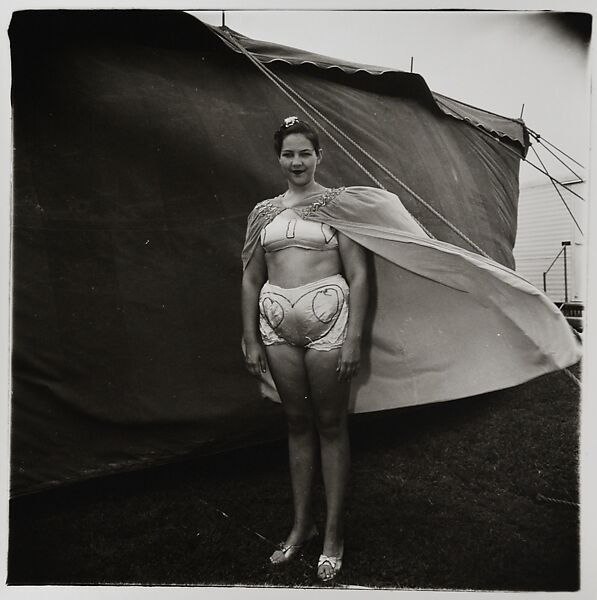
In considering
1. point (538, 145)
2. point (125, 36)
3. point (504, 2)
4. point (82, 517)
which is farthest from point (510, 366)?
point (125, 36)

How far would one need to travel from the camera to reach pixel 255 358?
2375mm

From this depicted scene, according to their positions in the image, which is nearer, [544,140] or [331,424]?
[331,424]

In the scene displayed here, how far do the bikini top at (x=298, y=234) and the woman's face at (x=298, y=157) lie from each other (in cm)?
14

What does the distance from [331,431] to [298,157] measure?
3.43ft

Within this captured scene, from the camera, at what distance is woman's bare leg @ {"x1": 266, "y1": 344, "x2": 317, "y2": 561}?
228cm

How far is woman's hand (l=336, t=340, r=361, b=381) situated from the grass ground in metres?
0.70

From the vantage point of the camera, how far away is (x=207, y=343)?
8.79 feet

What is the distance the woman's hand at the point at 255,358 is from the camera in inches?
Answer: 93.6

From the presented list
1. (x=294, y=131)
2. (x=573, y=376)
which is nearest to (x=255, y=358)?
(x=294, y=131)

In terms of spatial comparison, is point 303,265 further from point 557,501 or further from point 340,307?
point 557,501

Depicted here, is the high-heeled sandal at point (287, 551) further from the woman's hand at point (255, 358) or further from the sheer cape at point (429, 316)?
the woman's hand at point (255, 358)

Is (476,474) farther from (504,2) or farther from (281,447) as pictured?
(504,2)

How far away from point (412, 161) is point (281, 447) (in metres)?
1.55

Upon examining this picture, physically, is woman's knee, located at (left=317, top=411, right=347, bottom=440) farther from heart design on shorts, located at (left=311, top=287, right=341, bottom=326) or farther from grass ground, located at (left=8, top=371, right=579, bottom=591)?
grass ground, located at (left=8, top=371, right=579, bottom=591)
